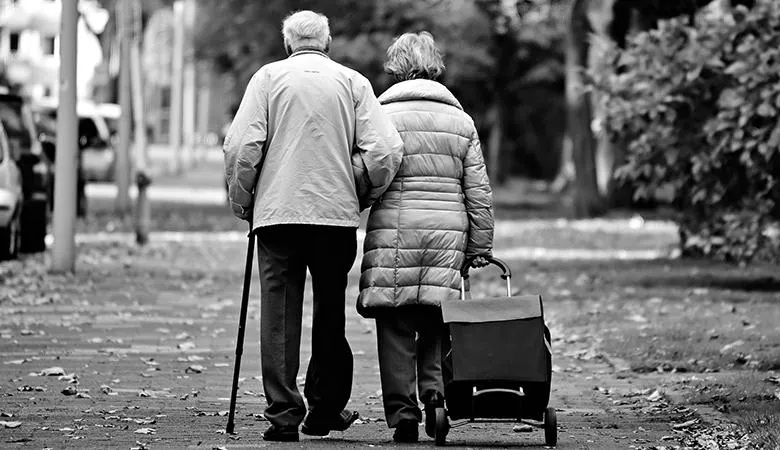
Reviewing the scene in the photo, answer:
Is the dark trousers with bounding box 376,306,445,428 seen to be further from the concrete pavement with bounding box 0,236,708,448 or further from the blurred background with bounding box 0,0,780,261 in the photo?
the blurred background with bounding box 0,0,780,261

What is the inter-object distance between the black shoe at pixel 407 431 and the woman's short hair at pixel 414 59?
1.53 m

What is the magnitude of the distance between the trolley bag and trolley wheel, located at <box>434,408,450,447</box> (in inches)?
4.5

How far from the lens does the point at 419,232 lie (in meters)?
7.87

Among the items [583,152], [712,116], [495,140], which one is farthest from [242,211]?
[495,140]

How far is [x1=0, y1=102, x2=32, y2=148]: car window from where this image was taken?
20438 millimetres

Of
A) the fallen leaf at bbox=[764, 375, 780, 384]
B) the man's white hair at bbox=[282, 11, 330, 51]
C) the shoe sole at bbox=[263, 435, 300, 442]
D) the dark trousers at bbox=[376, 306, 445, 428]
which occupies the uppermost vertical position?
the man's white hair at bbox=[282, 11, 330, 51]

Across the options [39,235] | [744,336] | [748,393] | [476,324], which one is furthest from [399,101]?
[39,235]

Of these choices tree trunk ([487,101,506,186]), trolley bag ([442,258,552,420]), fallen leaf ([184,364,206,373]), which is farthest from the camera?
tree trunk ([487,101,506,186])

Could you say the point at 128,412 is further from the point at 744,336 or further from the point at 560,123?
the point at 560,123

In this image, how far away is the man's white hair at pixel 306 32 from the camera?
7949 millimetres

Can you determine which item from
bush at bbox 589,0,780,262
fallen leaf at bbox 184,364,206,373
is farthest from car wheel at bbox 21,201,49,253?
fallen leaf at bbox 184,364,206,373

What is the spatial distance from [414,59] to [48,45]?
3173 centimetres

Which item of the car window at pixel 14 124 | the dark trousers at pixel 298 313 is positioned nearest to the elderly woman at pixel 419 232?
the dark trousers at pixel 298 313

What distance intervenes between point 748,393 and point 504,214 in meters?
26.0
